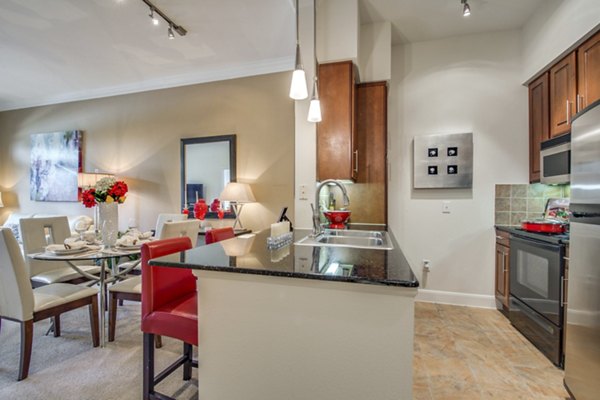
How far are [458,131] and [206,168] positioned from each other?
3208mm

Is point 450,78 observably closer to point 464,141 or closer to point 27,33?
point 464,141

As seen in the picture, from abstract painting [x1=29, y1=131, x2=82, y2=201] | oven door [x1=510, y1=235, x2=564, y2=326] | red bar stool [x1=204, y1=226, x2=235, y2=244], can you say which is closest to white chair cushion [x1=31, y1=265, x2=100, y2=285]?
red bar stool [x1=204, y1=226, x2=235, y2=244]

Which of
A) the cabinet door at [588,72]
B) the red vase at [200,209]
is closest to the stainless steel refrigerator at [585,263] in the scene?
the cabinet door at [588,72]

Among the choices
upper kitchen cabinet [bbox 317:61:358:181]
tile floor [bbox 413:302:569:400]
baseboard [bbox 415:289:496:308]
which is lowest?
tile floor [bbox 413:302:569:400]

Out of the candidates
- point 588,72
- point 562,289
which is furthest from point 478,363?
point 588,72

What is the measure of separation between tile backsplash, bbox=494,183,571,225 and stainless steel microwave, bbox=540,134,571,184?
35cm

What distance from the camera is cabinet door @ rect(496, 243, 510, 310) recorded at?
2768mm

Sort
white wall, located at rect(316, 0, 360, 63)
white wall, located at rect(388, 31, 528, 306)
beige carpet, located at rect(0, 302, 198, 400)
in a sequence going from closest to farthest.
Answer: beige carpet, located at rect(0, 302, 198, 400) < white wall, located at rect(316, 0, 360, 63) < white wall, located at rect(388, 31, 528, 306)

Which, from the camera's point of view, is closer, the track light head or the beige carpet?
the beige carpet

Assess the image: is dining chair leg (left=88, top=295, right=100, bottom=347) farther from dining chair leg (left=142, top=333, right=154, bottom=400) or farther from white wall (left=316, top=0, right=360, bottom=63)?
white wall (left=316, top=0, right=360, bottom=63)

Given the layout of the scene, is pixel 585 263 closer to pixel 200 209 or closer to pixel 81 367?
pixel 81 367

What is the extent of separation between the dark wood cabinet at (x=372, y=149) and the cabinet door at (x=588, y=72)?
1.49 m

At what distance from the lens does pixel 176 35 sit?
3.03 m

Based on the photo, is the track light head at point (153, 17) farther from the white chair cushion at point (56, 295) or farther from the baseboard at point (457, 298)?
the baseboard at point (457, 298)
